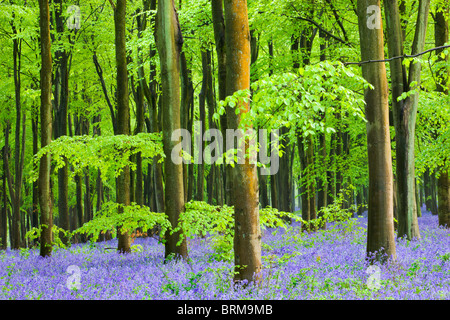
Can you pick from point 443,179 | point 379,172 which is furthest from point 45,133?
point 443,179

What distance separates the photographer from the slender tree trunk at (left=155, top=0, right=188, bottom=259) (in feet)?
29.8

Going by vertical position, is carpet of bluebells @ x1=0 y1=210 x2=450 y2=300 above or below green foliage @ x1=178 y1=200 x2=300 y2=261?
below

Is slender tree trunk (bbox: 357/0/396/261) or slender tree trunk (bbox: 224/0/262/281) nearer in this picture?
slender tree trunk (bbox: 224/0/262/281)

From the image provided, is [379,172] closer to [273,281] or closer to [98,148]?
[273,281]

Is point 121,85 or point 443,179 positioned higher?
point 121,85

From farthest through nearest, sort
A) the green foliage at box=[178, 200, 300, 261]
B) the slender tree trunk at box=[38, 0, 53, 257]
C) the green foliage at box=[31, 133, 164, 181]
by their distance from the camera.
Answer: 1. the slender tree trunk at box=[38, 0, 53, 257]
2. the green foliage at box=[31, 133, 164, 181]
3. the green foliage at box=[178, 200, 300, 261]

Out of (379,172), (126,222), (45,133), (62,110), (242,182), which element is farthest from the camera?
(62,110)

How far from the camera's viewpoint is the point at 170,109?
923 centimetres

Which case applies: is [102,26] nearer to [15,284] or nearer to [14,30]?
[14,30]

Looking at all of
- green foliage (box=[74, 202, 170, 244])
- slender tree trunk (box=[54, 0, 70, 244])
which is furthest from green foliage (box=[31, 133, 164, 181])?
slender tree trunk (box=[54, 0, 70, 244])

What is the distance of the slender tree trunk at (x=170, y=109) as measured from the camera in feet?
29.8

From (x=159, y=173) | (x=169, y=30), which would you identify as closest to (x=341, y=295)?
(x=169, y=30)

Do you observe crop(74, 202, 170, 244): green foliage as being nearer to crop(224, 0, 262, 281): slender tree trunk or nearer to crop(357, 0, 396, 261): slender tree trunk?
crop(224, 0, 262, 281): slender tree trunk

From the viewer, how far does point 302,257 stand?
903cm
